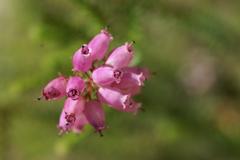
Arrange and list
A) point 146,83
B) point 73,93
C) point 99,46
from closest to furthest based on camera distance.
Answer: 1. point 73,93
2. point 99,46
3. point 146,83

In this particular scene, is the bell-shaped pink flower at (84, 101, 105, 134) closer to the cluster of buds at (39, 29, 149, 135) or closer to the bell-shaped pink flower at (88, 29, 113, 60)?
the cluster of buds at (39, 29, 149, 135)

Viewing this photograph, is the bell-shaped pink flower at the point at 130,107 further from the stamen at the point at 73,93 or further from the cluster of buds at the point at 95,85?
the stamen at the point at 73,93

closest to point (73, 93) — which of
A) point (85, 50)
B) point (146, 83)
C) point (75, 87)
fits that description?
point (75, 87)

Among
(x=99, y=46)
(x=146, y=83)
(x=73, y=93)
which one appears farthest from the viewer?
(x=146, y=83)

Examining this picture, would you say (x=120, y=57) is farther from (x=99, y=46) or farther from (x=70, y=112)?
(x=70, y=112)

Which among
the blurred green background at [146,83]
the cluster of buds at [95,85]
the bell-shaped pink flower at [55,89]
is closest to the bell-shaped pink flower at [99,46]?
the cluster of buds at [95,85]

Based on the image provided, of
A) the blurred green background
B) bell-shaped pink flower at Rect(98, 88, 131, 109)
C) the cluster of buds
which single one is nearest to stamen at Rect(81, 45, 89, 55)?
the cluster of buds
